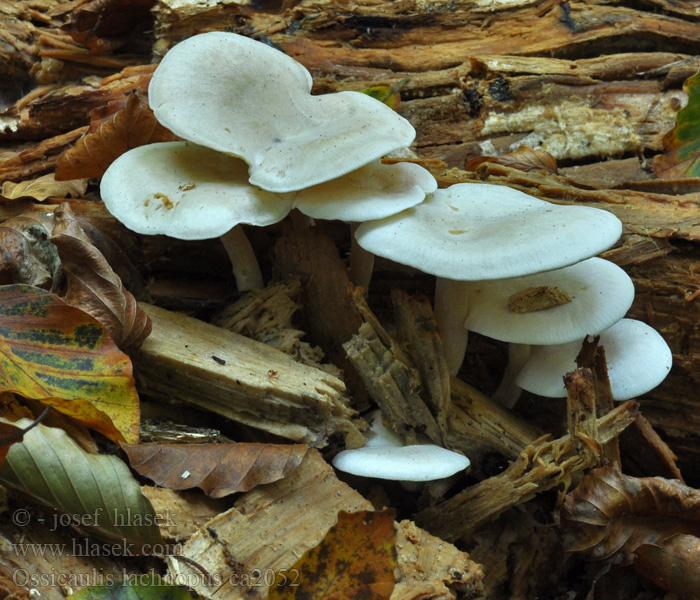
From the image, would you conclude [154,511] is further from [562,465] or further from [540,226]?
[540,226]

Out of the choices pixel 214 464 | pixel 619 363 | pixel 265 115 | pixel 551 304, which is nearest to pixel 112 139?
pixel 265 115

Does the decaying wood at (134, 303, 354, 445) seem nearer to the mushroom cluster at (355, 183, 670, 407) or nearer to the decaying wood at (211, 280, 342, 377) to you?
the decaying wood at (211, 280, 342, 377)

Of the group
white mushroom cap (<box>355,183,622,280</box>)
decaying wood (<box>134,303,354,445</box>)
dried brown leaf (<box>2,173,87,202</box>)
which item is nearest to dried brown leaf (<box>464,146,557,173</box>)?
white mushroom cap (<box>355,183,622,280</box>)

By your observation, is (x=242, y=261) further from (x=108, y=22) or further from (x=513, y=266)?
(x=108, y=22)

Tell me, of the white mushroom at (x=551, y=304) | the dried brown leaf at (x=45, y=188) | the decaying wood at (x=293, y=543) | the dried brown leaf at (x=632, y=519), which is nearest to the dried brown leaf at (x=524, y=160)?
the white mushroom at (x=551, y=304)

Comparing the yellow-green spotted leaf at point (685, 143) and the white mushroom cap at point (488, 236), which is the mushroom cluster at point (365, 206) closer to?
the white mushroom cap at point (488, 236)

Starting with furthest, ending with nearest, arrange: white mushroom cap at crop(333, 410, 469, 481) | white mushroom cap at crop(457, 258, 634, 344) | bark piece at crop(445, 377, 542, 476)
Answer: bark piece at crop(445, 377, 542, 476) → white mushroom cap at crop(457, 258, 634, 344) → white mushroom cap at crop(333, 410, 469, 481)
